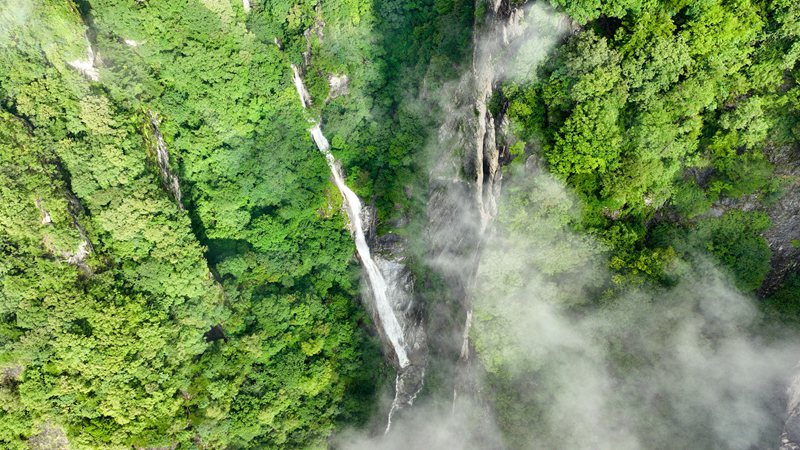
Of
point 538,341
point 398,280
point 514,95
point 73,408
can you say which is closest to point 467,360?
point 538,341

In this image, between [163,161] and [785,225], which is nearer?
→ [785,225]

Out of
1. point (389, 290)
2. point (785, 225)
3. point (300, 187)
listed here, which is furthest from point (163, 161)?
point (785, 225)

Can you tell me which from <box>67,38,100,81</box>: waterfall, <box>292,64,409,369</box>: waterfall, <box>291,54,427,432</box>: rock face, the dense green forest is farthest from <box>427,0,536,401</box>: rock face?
<box>67,38,100,81</box>: waterfall

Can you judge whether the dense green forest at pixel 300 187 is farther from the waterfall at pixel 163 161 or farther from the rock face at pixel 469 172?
the rock face at pixel 469 172

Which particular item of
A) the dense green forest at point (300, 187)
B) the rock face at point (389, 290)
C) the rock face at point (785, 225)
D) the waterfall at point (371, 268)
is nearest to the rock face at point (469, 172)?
the dense green forest at point (300, 187)

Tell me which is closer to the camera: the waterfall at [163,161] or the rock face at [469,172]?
the rock face at [469,172]

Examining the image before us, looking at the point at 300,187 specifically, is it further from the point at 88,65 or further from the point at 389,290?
the point at 88,65
